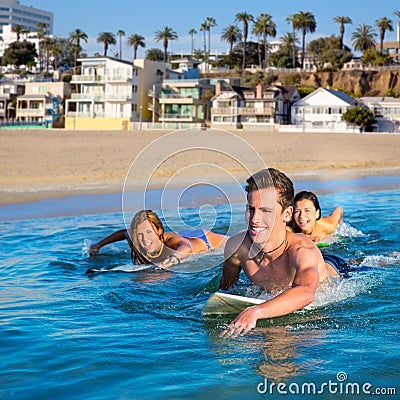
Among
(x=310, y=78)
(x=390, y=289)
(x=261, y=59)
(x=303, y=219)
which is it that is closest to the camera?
(x=390, y=289)

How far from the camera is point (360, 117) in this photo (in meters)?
60.3

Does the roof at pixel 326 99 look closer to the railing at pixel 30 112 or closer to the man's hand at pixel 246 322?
the railing at pixel 30 112

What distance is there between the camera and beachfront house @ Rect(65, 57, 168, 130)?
218 feet

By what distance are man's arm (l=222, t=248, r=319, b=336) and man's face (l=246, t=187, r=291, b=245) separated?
0.87ft

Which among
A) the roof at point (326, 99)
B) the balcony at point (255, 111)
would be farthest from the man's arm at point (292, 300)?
the roof at point (326, 99)

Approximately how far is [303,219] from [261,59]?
104 meters

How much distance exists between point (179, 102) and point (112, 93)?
7705mm

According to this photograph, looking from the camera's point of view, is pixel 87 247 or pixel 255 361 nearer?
pixel 255 361

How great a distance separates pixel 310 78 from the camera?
294 ft

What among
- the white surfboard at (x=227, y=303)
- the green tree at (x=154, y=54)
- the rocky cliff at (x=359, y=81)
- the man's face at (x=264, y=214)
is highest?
the green tree at (x=154, y=54)

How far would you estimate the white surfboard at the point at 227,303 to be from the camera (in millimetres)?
4402

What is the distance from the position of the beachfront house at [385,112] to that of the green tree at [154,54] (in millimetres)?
60267

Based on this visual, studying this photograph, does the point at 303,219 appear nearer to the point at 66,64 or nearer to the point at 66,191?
the point at 66,191

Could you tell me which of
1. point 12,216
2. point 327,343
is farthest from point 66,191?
point 327,343
